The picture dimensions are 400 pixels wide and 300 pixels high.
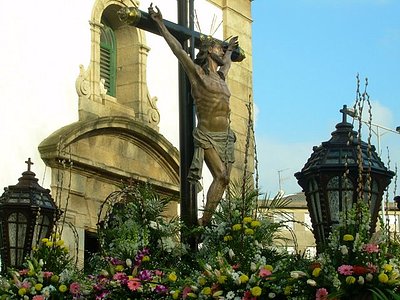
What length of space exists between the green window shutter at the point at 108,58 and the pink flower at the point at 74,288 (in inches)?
360

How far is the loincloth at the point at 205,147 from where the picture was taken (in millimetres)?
7656

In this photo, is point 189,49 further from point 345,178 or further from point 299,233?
point 299,233

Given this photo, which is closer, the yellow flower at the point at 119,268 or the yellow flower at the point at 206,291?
the yellow flower at the point at 206,291

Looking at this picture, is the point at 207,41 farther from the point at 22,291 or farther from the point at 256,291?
the point at 256,291

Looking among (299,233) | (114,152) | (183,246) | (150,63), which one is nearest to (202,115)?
(183,246)

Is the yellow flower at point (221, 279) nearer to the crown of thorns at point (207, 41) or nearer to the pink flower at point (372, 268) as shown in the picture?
the pink flower at point (372, 268)

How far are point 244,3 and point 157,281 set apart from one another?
1282 centimetres

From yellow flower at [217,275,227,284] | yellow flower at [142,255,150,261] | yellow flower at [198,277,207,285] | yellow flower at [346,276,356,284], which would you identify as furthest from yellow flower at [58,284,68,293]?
yellow flower at [346,276,356,284]

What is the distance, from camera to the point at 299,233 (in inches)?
1575

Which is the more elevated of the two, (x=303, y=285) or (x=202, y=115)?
(x=202, y=115)

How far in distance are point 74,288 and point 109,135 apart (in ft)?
27.8

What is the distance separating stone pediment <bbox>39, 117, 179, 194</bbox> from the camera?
14.4 metres

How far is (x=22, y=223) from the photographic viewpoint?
959cm

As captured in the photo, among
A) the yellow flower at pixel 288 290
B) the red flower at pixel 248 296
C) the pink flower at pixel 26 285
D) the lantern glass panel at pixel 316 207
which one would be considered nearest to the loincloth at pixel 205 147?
the lantern glass panel at pixel 316 207
